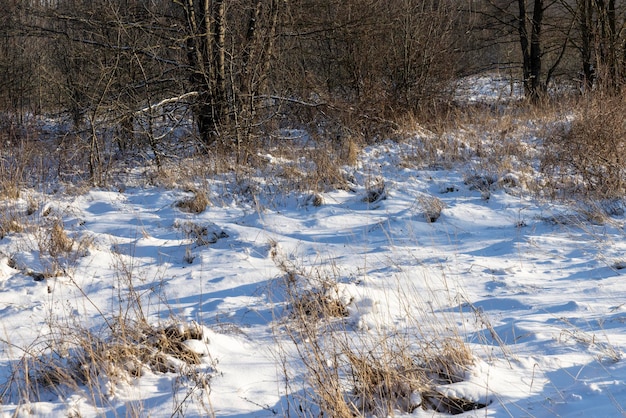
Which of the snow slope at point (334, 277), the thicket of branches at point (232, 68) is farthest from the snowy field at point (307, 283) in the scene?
the thicket of branches at point (232, 68)

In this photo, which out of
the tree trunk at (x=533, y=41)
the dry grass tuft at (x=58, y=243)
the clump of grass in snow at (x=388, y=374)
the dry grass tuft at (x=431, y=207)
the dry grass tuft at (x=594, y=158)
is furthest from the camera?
the tree trunk at (x=533, y=41)

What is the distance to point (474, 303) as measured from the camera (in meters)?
3.55

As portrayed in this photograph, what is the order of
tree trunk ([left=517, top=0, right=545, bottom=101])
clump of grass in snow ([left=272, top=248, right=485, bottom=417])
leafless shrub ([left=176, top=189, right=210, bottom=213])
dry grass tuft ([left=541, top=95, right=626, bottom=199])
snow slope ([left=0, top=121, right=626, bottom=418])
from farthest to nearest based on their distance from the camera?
tree trunk ([left=517, top=0, right=545, bottom=101])
leafless shrub ([left=176, top=189, right=210, bottom=213])
dry grass tuft ([left=541, top=95, right=626, bottom=199])
snow slope ([left=0, top=121, right=626, bottom=418])
clump of grass in snow ([left=272, top=248, right=485, bottom=417])

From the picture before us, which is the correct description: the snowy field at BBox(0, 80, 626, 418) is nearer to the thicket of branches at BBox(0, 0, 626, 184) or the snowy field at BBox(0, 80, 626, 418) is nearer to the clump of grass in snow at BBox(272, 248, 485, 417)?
the clump of grass in snow at BBox(272, 248, 485, 417)

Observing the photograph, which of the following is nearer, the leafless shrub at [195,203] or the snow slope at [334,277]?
the snow slope at [334,277]

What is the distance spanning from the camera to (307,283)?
3.73 meters

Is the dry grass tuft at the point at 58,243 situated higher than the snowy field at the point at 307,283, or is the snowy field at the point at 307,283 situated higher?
the dry grass tuft at the point at 58,243

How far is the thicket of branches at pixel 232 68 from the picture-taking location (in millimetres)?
7664

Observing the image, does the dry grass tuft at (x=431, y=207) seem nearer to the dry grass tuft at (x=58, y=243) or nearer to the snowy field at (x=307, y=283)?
the snowy field at (x=307, y=283)

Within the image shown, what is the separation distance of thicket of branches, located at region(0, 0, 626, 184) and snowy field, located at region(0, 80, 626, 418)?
5.41ft

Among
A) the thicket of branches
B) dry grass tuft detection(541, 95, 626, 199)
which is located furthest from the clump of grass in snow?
the thicket of branches

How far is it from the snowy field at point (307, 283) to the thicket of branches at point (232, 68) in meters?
1.65

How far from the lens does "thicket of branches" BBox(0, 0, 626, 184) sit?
302 inches

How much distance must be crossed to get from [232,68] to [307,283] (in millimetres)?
5137
